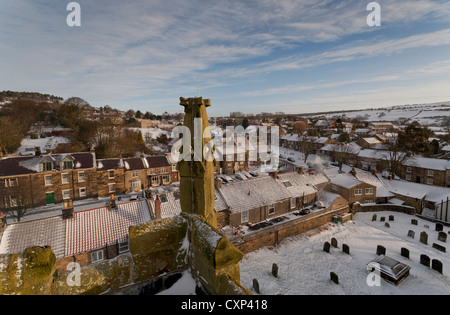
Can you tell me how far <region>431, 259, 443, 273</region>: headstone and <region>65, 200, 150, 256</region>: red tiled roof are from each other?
24673 millimetres

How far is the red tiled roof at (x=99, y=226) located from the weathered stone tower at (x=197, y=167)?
14.5 metres

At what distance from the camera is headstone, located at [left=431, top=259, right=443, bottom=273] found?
711 inches

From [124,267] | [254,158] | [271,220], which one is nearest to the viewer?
[124,267]

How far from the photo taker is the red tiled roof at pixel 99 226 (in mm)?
16453

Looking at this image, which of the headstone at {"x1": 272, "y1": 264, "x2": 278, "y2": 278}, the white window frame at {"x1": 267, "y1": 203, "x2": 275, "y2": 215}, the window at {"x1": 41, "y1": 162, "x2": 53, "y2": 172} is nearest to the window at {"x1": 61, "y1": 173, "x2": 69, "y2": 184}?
the window at {"x1": 41, "y1": 162, "x2": 53, "y2": 172}

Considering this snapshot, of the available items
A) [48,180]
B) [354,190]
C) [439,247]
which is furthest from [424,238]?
[48,180]

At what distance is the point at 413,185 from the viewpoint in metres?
34.2

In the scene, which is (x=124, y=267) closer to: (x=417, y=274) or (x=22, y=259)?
(x=22, y=259)

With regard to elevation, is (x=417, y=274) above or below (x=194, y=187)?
below

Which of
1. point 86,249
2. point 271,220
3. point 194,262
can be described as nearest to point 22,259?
point 194,262

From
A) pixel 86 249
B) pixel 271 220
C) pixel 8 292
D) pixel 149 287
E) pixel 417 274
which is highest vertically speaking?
pixel 8 292

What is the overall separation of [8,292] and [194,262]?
2990mm

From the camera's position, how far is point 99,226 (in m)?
17.8

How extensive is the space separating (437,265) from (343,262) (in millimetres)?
7189
